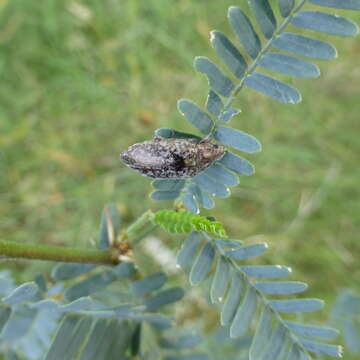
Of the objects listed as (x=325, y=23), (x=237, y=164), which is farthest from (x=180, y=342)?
(x=325, y=23)

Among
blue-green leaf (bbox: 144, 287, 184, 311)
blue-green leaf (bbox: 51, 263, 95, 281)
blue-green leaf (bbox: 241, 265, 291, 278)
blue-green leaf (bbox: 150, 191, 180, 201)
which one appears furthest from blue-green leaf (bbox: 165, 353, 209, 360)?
blue-green leaf (bbox: 150, 191, 180, 201)

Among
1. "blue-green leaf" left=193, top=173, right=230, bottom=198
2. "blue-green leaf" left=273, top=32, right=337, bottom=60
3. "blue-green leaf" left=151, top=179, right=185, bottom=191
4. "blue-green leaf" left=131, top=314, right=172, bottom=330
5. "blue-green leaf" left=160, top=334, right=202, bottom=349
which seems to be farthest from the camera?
"blue-green leaf" left=160, top=334, right=202, bottom=349

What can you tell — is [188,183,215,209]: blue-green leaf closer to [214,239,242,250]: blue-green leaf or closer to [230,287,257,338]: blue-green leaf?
[214,239,242,250]: blue-green leaf

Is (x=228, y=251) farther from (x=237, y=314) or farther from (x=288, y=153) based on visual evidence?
(x=288, y=153)

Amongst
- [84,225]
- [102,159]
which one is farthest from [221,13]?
[84,225]

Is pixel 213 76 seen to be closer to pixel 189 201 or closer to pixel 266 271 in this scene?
pixel 189 201

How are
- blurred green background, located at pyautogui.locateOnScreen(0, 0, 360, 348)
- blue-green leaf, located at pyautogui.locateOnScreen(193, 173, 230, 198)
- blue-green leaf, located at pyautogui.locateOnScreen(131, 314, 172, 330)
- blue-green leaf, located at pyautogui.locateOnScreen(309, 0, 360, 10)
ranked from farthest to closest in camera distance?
blurred green background, located at pyautogui.locateOnScreen(0, 0, 360, 348) < blue-green leaf, located at pyautogui.locateOnScreen(131, 314, 172, 330) < blue-green leaf, located at pyautogui.locateOnScreen(193, 173, 230, 198) < blue-green leaf, located at pyautogui.locateOnScreen(309, 0, 360, 10)

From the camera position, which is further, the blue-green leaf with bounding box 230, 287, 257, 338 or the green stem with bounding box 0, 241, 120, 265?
the blue-green leaf with bounding box 230, 287, 257, 338
